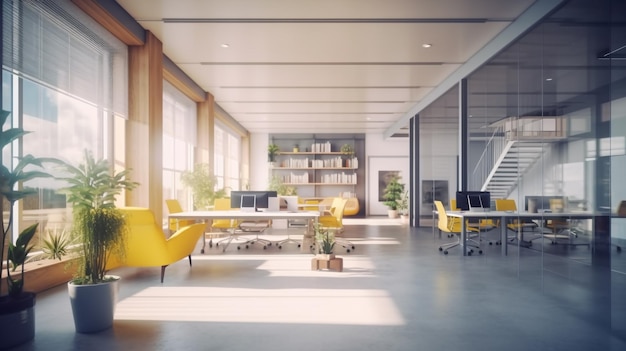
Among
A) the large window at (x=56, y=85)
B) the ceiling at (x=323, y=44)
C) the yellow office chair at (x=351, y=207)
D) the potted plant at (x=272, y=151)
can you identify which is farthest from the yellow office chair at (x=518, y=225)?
the potted plant at (x=272, y=151)

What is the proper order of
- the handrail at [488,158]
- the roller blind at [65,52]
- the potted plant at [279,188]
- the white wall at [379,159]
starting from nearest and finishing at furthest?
1. the roller blind at [65,52]
2. the handrail at [488,158]
3. the potted plant at [279,188]
4. the white wall at [379,159]

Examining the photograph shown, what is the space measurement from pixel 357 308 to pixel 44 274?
11.3 feet

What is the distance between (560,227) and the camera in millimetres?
4484

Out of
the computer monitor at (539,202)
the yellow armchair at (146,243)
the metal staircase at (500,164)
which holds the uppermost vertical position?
the metal staircase at (500,164)

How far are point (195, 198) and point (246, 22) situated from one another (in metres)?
4.76

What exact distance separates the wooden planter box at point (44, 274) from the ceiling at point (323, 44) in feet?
10.9

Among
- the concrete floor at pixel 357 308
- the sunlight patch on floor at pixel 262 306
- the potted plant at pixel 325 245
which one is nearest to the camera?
the concrete floor at pixel 357 308

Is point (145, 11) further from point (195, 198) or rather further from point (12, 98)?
point (195, 198)

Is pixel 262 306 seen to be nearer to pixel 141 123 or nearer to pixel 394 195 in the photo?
pixel 141 123

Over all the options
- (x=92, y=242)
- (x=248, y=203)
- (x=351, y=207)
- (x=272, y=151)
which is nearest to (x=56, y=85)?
(x=92, y=242)

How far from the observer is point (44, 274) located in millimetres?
4625

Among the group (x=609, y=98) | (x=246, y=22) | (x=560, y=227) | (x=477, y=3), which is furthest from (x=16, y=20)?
(x=560, y=227)

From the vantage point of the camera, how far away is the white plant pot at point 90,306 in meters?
3.35

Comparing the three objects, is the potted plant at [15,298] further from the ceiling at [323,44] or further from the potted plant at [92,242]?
the ceiling at [323,44]
